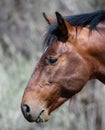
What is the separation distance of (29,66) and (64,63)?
5.92m

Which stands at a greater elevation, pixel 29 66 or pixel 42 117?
pixel 42 117

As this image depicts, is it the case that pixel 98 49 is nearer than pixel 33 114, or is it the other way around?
pixel 33 114

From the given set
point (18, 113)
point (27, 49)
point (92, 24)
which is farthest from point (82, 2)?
point (92, 24)

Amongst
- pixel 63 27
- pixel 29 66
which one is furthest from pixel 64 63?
pixel 29 66

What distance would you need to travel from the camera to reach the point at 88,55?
16.2 feet

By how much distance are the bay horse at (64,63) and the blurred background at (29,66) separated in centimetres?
406

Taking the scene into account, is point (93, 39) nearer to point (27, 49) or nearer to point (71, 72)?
point (71, 72)

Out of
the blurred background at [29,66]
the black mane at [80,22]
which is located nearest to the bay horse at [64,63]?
the black mane at [80,22]

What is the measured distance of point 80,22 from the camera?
5.01 metres

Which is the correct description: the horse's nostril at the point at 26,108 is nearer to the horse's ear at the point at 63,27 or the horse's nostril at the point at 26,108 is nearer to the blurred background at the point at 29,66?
the horse's ear at the point at 63,27

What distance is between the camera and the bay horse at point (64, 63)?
191 inches

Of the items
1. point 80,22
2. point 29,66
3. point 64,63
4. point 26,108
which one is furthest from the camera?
point 29,66

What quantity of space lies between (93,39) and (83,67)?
0.24m

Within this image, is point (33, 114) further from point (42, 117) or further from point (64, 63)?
point (64, 63)
